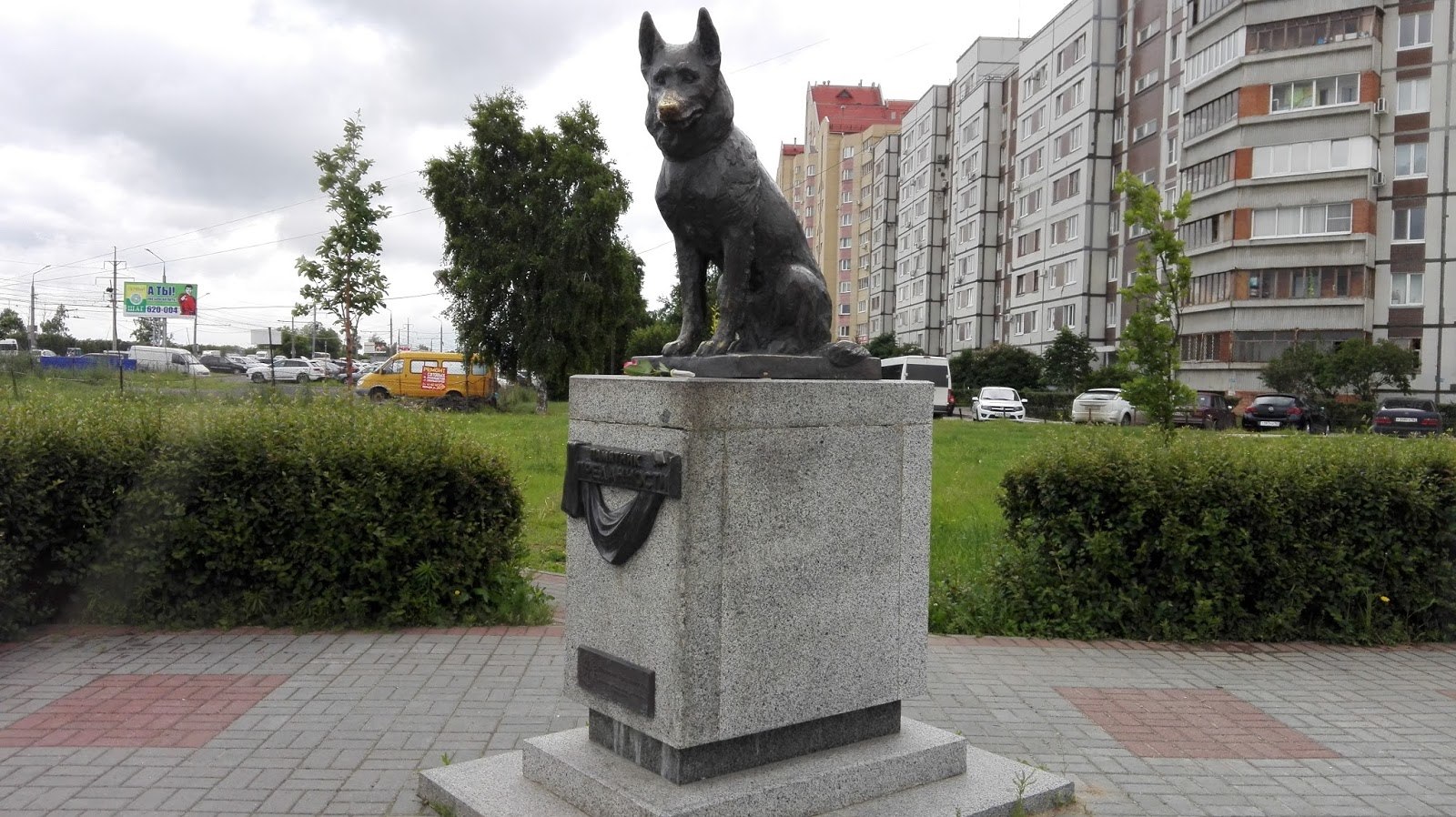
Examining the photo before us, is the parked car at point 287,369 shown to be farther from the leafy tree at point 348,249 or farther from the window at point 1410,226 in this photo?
the window at point 1410,226

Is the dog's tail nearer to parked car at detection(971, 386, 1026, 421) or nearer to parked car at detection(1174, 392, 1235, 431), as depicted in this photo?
parked car at detection(1174, 392, 1235, 431)

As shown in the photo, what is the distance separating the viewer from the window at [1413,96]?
42188 mm

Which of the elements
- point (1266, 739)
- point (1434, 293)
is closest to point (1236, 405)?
point (1434, 293)

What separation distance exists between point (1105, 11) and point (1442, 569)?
184ft

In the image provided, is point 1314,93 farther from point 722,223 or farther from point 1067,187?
point 722,223

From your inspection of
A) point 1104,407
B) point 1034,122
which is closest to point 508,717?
point 1104,407

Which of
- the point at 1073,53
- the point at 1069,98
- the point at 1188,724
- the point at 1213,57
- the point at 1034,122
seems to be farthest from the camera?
the point at 1034,122

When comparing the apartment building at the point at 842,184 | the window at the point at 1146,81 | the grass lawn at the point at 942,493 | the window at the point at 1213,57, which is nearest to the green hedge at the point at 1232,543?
the grass lawn at the point at 942,493

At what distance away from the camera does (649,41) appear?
4566 millimetres

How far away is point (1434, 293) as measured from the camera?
4188 centimetres

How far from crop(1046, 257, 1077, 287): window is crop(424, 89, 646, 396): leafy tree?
30.6 m

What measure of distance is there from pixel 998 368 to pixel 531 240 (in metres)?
31.0

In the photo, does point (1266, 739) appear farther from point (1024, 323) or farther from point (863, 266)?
point (863, 266)

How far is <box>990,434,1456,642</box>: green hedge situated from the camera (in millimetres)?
7629
